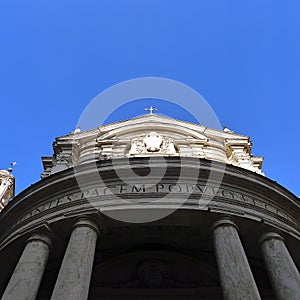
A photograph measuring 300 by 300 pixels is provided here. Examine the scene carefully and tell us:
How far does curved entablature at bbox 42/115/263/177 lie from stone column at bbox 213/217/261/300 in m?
8.20

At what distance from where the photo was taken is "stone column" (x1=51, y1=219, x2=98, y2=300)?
11.1m

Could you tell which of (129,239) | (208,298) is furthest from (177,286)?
(129,239)

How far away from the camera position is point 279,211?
15.7 m

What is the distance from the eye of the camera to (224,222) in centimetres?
1375

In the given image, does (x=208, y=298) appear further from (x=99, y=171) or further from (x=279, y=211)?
(x=99, y=171)

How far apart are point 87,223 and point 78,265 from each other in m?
1.90

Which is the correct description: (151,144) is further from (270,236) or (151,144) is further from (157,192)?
(270,236)

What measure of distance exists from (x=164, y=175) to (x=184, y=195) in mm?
1362

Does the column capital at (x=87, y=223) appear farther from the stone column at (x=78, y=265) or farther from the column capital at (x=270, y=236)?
the column capital at (x=270, y=236)

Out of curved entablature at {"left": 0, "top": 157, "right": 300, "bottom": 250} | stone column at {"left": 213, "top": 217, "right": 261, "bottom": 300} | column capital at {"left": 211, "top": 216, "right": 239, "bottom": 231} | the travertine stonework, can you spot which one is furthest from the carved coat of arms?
the travertine stonework

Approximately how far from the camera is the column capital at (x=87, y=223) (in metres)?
13.8

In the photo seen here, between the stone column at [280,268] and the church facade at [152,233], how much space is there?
0.10 ft

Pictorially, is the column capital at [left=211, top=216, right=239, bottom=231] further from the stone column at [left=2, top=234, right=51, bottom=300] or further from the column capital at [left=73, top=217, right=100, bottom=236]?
the stone column at [left=2, top=234, right=51, bottom=300]

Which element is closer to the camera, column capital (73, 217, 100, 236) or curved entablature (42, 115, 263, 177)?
column capital (73, 217, 100, 236)
